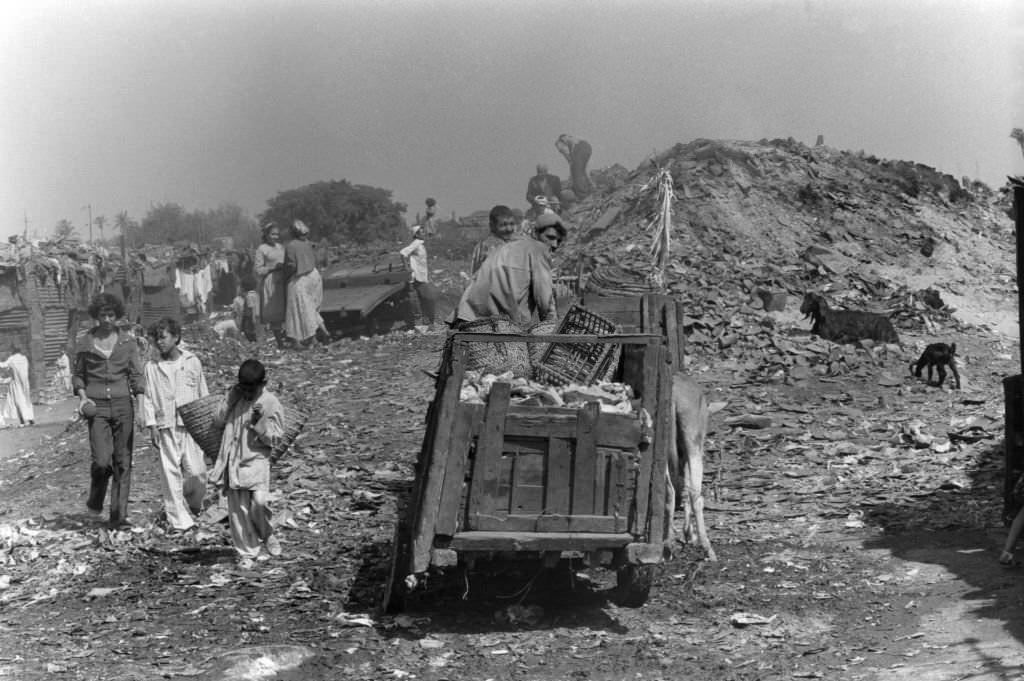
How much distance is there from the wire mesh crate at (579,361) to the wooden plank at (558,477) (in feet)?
2.83

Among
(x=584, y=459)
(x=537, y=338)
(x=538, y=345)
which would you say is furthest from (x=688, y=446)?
(x=537, y=338)

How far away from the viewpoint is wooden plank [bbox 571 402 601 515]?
5.59 m

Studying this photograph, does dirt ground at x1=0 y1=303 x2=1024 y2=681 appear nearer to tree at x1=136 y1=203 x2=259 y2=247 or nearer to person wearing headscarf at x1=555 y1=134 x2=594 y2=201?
person wearing headscarf at x1=555 y1=134 x2=594 y2=201

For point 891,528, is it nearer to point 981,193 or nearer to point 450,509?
point 450,509

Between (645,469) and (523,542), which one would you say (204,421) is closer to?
(523,542)

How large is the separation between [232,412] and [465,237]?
84.8 feet

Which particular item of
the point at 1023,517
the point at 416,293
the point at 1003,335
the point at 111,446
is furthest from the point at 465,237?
the point at 1023,517

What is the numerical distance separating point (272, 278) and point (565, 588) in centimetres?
1229

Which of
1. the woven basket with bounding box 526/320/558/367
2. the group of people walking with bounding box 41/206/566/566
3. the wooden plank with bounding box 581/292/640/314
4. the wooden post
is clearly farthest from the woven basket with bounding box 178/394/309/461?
the wooden post

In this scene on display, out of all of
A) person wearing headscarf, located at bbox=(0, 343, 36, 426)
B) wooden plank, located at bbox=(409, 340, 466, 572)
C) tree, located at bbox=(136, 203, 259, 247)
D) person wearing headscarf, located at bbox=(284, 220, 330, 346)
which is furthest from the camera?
tree, located at bbox=(136, 203, 259, 247)

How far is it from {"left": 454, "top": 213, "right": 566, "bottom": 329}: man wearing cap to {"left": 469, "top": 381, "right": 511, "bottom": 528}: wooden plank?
1633 mm

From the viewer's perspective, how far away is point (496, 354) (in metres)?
6.74

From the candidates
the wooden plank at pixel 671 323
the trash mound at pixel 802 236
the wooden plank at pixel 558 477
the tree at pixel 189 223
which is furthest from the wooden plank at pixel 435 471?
the tree at pixel 189 223

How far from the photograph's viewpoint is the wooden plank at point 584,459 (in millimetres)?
5594
